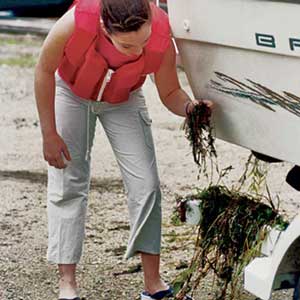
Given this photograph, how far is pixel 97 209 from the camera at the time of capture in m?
6.48

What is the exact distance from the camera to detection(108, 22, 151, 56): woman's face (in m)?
3.95

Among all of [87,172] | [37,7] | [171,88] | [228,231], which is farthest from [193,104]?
[37,7]

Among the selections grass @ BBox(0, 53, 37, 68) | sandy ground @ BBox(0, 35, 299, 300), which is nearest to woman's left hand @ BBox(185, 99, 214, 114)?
sandy ground @ BBox(0, 35, 299, 300)

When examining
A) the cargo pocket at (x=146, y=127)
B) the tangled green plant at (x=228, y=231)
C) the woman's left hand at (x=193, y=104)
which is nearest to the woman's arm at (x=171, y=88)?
the woman's left hand at (x=193, y=104)

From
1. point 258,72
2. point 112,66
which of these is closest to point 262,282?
point 258,72

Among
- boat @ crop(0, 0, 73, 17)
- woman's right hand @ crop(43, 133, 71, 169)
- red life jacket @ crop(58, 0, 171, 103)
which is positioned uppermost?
red life jacket @ crop(58, 0, 171, 103)

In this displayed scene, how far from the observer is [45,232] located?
5977 mm

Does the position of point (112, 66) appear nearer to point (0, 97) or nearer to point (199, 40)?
point (199, 40)

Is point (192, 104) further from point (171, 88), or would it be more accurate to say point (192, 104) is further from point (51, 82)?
point (51, 82)

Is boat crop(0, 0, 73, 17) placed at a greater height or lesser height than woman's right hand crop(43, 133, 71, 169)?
lesser

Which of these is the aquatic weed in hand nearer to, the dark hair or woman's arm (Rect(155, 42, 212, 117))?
woman's arm (Rect(155, 42, 212, 117))

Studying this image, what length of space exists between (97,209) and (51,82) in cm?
228

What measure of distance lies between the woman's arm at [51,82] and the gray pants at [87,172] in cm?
13

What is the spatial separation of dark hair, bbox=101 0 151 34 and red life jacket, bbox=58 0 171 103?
0.31 feet
